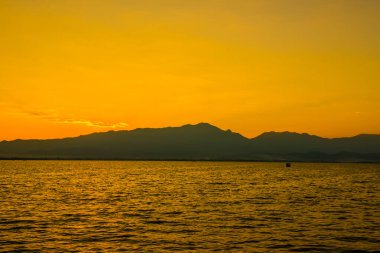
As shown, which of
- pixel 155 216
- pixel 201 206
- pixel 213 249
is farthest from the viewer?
pixel 201 206

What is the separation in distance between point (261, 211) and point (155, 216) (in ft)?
45.6

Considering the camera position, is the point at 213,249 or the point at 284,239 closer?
the point at 213,249

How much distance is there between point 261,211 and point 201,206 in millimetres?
9220

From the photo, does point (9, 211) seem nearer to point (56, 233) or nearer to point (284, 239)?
point (56, 233)

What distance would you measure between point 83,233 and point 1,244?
7157 millimetres

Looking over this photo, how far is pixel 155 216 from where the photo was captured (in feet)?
169

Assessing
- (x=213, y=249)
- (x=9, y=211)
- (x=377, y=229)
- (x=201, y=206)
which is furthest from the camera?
(x=201, y=206)

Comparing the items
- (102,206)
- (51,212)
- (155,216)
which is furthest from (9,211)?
(155,216)

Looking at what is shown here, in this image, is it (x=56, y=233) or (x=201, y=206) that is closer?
(x=56, y=233)

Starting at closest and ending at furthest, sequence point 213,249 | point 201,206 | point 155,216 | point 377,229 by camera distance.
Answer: point 213,249, point 377,229, point 155,216, point 201,206

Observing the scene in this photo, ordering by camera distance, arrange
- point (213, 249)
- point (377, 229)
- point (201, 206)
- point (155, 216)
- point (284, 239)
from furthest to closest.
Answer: point (201, 206)
point (155, 216)
point (377, 229)
point (284, 239)
point (213, 249)

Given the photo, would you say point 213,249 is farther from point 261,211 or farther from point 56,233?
point 261,211

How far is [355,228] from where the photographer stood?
143 ft

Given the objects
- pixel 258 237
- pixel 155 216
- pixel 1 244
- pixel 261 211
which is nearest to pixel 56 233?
pixel 1 244
